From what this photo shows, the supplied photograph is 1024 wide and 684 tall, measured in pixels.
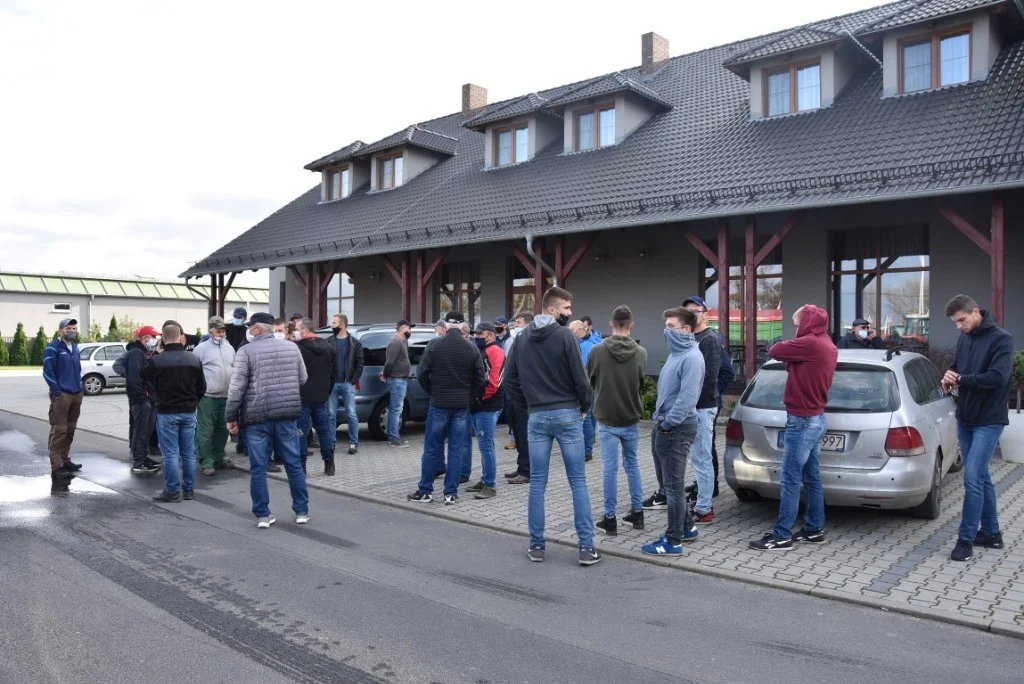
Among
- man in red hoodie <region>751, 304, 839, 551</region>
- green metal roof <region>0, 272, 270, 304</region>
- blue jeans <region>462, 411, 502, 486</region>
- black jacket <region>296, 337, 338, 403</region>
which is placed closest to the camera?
man in red hoodie <region>751, 304, 839, 551</region>

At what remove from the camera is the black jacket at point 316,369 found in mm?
9125

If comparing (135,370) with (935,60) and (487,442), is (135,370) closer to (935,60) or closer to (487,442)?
(487,442)

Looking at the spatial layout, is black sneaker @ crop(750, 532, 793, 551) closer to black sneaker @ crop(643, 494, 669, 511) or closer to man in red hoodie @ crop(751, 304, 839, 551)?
man in red hoodie @ crop(751, 304, 839, 551)

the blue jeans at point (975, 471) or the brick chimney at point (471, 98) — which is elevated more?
the brick chimney at point (471, 98)

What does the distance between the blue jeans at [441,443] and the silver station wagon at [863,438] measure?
2.58m

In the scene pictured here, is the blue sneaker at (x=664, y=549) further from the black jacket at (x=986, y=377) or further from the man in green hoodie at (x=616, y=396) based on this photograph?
the black jacket at (x=986, y=377)

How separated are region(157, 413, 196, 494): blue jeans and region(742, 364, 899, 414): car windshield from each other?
5.46 meters

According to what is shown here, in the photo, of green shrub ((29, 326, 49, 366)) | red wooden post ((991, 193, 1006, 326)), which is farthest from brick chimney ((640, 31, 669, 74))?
green shrub ((29, 326, 49, 366))

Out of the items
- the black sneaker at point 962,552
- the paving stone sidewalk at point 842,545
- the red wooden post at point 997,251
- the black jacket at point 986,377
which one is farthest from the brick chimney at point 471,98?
the black sneaker at point 962,552

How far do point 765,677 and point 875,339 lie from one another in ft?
27.6

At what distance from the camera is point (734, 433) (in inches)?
269

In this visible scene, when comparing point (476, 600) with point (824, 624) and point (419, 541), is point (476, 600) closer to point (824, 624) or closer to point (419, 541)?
point (419, 541)

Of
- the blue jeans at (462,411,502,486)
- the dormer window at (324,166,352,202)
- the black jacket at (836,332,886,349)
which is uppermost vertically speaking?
the dormer window at (324,166,352,202)

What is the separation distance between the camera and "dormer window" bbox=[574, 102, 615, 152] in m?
18.9
